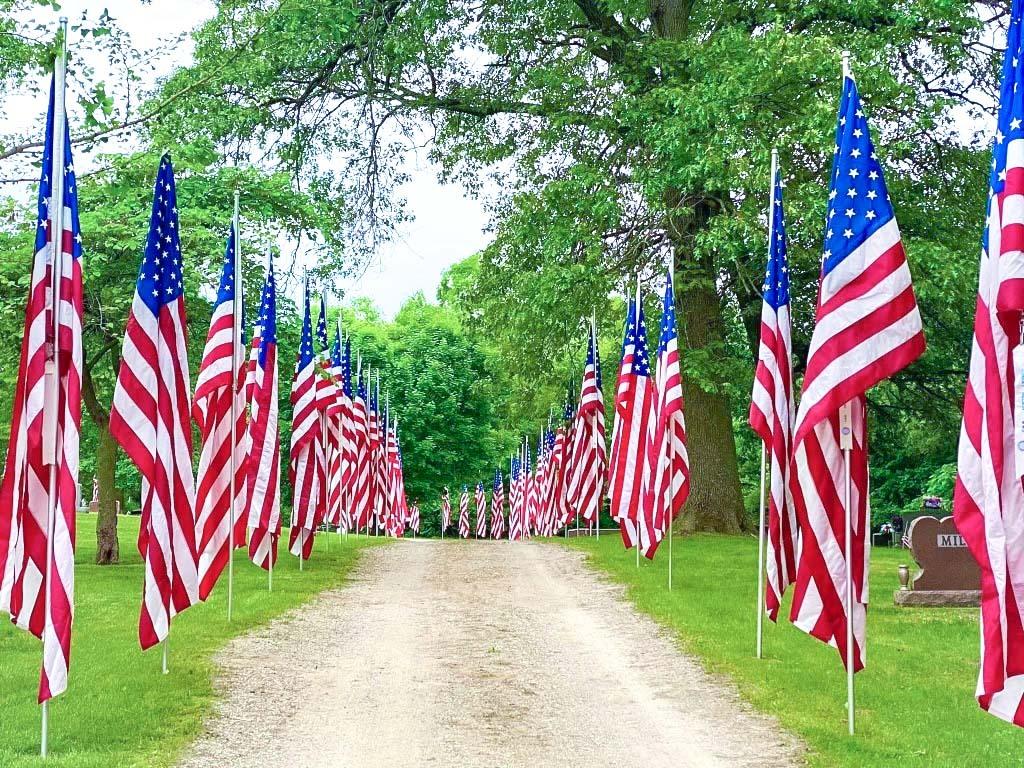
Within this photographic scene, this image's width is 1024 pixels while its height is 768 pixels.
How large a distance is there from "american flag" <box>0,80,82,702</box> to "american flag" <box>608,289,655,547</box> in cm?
1159

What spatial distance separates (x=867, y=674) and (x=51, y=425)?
7.48 meters

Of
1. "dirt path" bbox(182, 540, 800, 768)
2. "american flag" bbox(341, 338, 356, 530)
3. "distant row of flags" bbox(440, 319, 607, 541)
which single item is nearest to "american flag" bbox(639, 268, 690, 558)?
"dirt path" bbox(182, 540, 800, 768)

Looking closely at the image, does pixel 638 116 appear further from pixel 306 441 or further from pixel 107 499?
pixel 107 499

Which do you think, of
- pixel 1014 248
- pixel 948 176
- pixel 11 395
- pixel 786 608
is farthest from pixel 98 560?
pixel 1014 248

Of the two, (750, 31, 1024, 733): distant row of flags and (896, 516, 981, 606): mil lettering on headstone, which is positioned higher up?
(750, 31, 1024, 733): distant row of flags

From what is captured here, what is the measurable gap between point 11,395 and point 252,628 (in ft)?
48.6

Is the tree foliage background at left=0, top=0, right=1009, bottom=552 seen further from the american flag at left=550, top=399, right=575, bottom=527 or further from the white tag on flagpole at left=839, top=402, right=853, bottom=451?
the white tag on flagpole at left=839, top=402, right=853, bottom=451

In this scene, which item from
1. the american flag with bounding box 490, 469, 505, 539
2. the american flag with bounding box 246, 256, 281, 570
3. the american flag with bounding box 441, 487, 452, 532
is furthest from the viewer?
the american flag with bounding box 490, 469, 505, 539

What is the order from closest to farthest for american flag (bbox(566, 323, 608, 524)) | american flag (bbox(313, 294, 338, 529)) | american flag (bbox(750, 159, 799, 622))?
1. american flag (bbox(750, 159, 799, 622))
2. american flag (bbox(313, 294, 338, 529))
3. american flag (bbox(566, 323, 608, 524))

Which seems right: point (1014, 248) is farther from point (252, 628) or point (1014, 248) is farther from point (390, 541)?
point (390, 541)

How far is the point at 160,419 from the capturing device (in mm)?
10570

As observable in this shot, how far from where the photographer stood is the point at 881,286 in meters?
8.99

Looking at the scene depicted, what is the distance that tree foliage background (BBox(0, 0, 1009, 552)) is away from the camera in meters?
19.7

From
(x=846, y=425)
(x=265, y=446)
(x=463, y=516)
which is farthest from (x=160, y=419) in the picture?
(x=463, y=516)
